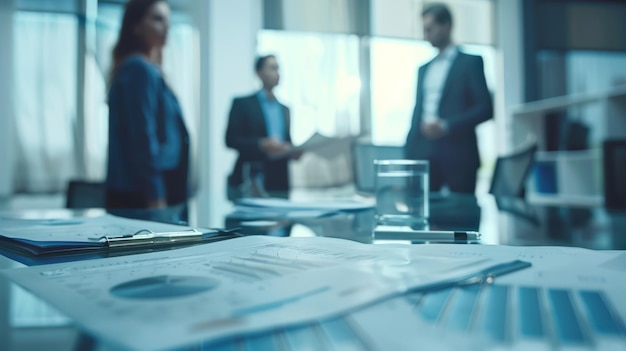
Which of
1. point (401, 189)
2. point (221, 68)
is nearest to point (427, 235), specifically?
point (401, 189)

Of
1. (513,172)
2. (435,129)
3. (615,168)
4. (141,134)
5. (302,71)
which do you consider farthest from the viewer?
(302,71)

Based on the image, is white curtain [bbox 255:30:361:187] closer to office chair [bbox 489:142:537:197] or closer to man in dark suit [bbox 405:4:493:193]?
man in dark suit [bbox 405:4:493:193]

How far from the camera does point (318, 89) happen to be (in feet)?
12.6

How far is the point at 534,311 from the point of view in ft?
0.74

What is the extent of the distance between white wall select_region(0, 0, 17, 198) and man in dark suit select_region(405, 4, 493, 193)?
3.03 metres

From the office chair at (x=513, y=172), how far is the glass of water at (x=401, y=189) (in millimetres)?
1165

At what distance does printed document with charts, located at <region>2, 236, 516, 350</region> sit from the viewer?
192 mm

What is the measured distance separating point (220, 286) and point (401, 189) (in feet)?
1.63

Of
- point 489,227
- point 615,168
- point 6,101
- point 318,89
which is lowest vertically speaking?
point 489,227

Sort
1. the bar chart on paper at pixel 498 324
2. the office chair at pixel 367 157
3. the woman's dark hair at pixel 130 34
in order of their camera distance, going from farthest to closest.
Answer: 1. the office chair at pixel 367 157
2. the woman's dark hair at pixel 130 34
3. the bar chart on paper at pixel 498 324

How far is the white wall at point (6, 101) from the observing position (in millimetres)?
3539

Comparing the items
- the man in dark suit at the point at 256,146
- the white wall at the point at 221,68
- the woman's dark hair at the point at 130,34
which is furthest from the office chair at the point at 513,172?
the white wall at the point at 221,68

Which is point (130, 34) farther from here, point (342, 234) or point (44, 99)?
point (44, 99)

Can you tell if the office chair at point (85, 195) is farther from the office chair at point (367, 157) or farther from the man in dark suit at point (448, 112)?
the man in dark suit at point (448, 112)
